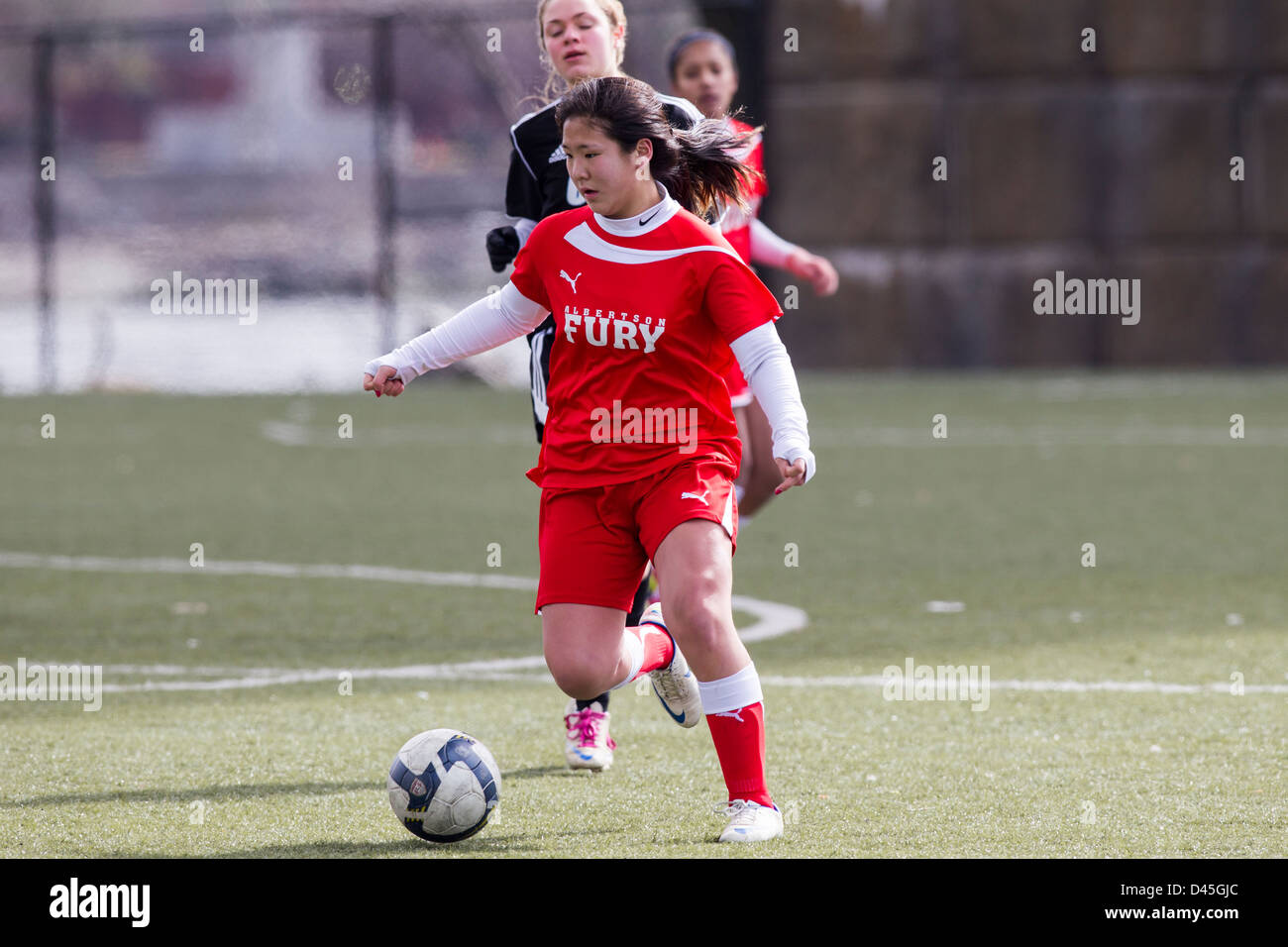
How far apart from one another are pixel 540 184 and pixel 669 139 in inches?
34.9

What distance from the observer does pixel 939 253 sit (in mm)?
18781

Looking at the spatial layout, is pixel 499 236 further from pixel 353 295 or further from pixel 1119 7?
pixel 353 295

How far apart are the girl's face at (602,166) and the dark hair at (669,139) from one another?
0.7 inches

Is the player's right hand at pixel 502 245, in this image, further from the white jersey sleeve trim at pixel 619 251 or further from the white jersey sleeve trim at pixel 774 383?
the white jersey sleeve trim at pixel 774 383

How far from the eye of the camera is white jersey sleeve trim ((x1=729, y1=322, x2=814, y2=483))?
4121mm

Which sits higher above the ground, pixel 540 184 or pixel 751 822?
pixel 540 184

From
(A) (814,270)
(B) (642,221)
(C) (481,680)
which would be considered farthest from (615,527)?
(A) (814,270)

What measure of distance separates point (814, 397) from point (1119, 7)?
5163 mm

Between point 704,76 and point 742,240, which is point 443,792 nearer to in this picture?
point 742,240

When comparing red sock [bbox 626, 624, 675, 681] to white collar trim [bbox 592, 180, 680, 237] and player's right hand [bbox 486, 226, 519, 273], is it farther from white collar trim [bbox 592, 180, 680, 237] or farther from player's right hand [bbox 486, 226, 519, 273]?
player's right hand [bbox 486, 226, 519, 273]

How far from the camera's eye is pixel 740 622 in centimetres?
709

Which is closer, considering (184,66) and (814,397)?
(814,397)

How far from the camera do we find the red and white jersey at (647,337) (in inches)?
167
